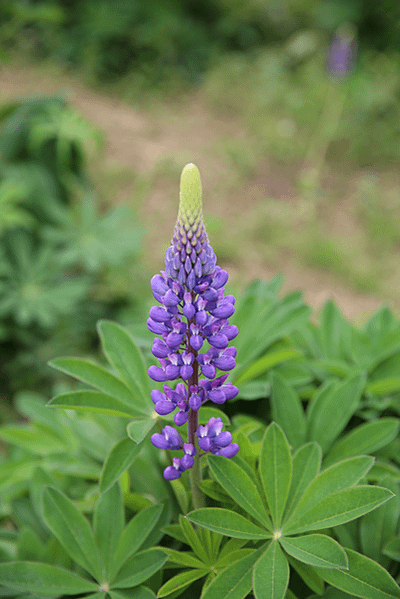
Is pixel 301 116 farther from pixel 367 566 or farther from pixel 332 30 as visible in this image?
pixel 367 566

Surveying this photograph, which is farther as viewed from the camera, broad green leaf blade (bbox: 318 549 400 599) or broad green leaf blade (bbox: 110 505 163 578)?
broad green leaf blade (bbox: 110 505 163 578)

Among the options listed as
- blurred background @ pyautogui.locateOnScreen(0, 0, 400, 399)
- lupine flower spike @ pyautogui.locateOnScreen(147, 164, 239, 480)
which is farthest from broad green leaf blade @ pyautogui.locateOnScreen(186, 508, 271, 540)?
blurred background @ pyautogui.locateOnScreen(0, 0, 400, 399)

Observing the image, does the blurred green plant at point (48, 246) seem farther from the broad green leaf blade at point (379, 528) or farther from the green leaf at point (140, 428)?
the broad green leaf blade at point (379, 528)

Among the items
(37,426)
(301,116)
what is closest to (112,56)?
(301,116)

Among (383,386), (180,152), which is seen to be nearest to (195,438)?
(383,386)

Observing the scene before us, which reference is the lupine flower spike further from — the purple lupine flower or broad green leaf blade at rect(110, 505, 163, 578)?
the purple lupine flower

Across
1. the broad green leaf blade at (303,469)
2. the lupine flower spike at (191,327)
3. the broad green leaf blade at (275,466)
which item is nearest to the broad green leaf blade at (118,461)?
the lupine flower spike at (191,327)
